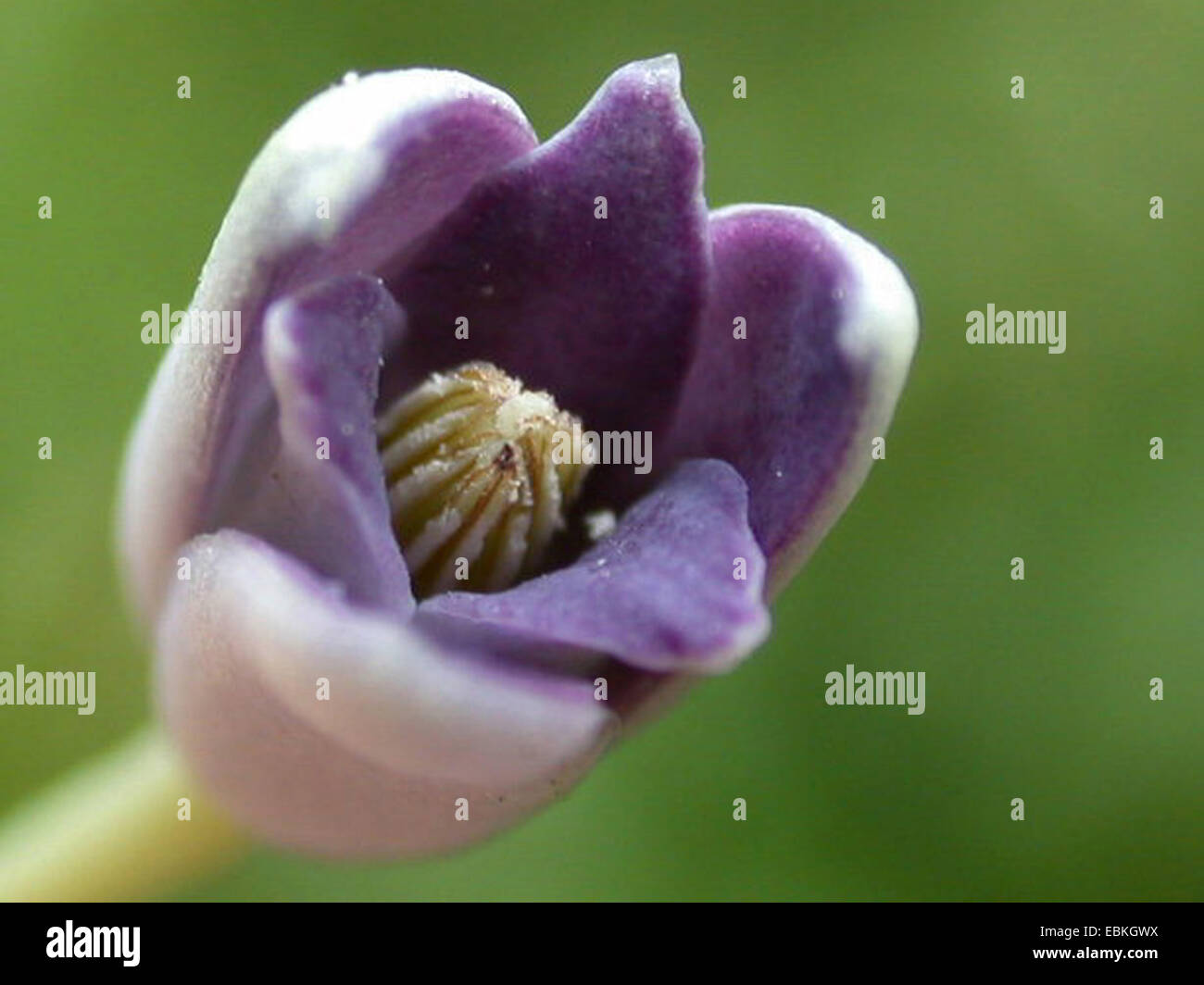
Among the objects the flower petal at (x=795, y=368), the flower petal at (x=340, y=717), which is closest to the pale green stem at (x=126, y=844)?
the flower petal at (x=340, y=717)

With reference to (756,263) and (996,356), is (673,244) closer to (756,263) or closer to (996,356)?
(756,263)

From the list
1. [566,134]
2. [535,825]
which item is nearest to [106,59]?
[535,825]

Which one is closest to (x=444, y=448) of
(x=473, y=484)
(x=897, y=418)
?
(x=473, y=484)

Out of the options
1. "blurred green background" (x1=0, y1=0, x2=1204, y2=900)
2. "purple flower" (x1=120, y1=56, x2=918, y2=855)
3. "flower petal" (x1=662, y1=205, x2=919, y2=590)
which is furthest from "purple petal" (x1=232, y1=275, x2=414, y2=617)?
"blurred green background" (x1=0, y1=0, x2=1204, y2=900)

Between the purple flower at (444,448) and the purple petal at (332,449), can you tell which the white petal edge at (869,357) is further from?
the purple petal at (332,449)

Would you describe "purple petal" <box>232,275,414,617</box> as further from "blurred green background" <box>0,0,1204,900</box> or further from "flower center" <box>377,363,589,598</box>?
"blurred green background" <box>0,0,1204,900</box>

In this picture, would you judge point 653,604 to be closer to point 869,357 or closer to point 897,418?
point 869,357
